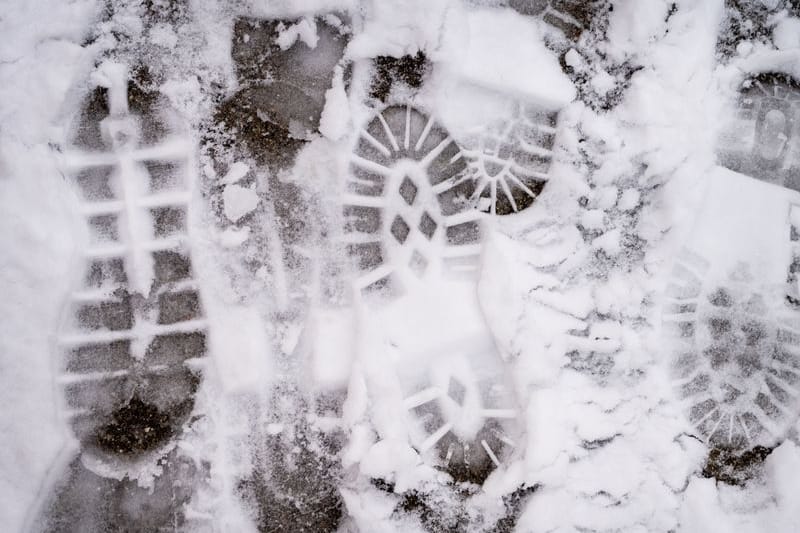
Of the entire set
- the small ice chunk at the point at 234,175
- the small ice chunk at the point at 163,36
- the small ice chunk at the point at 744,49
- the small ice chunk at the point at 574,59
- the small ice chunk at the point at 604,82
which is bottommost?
the small ice chunk at the point at 234,175

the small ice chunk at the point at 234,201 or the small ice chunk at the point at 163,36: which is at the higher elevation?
the small ice chunk at the point at 163,36

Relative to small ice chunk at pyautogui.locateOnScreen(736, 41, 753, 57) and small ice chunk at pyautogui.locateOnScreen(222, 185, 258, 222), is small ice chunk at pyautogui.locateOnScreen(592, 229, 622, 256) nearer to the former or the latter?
small ice chunk at pyautogui.locateOnScreen(736, 41, 753, 57)

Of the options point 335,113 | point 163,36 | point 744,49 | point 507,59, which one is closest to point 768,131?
point 744,49

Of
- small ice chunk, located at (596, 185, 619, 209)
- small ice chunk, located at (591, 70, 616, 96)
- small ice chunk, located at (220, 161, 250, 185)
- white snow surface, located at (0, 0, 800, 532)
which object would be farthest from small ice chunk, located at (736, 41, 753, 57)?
small ice chunk, located at (220, 161, 250, 185)

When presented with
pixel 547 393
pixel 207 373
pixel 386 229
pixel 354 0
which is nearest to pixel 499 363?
pixel 547 393

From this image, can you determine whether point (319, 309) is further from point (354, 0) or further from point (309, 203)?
point (354, 0)

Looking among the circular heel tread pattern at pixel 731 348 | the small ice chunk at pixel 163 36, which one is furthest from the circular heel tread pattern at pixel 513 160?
the small ice chunk at pixel 163 36

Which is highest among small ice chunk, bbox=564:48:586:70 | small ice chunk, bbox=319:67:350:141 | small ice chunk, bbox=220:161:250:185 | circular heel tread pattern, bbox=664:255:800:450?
small ice chunk, bbox=564:48:586:70

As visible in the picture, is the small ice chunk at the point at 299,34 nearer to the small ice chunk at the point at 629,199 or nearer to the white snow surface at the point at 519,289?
the white snow surface at the point at 519,289
